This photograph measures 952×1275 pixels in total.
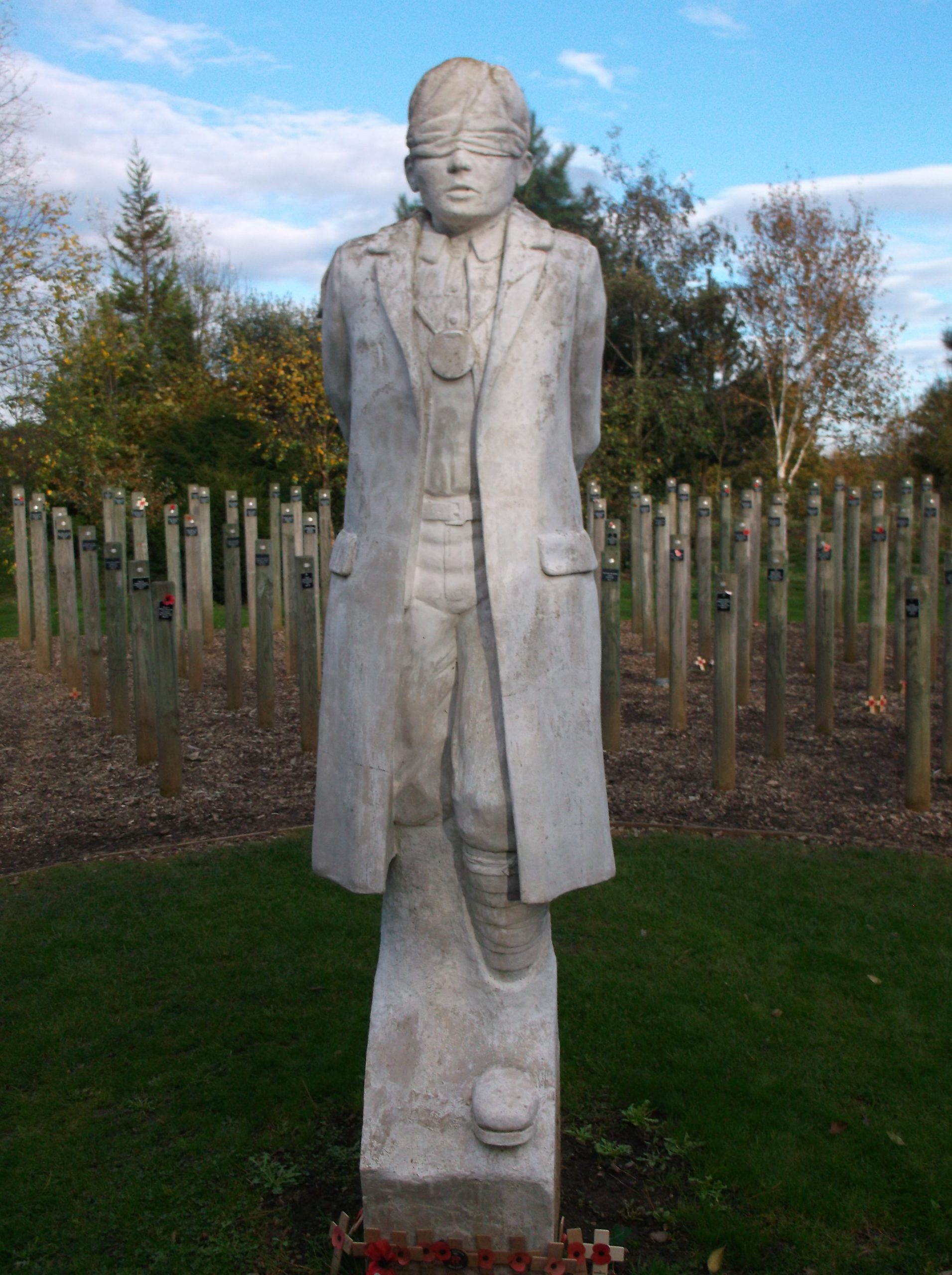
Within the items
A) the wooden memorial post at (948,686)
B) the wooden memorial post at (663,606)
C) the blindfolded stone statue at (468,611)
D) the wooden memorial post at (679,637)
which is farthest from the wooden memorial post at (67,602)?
the blindfolded stone statue at (468,611)

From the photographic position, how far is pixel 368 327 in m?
3.18

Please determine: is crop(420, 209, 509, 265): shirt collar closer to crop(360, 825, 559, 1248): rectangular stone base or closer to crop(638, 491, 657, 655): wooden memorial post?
crop(360, 825, 559, 1248): rectangular stone base

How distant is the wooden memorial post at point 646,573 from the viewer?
42.0ft

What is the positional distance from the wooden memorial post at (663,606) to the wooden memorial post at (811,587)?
4.30 feet

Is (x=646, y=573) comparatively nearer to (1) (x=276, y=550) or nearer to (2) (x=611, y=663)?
(1) (x=276, y=550)

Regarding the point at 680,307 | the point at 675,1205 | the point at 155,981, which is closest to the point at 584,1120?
the point at 675,1205

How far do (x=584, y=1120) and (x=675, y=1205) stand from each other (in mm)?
494

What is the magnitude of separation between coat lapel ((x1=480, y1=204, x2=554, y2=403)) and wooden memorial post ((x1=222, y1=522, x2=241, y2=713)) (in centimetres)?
692

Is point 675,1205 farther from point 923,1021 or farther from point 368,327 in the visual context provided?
point 368,327

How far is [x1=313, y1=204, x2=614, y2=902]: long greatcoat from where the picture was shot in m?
3.10

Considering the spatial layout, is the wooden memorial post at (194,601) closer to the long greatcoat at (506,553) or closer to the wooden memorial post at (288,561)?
the wooden memorial post at (288,561)

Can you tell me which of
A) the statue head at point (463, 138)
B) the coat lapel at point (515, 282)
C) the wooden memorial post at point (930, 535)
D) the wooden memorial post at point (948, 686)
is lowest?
the wooden memorial post at point (948, 686)

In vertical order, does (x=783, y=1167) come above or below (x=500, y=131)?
below

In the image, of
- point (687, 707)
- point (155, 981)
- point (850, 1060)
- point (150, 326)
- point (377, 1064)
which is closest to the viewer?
point (377, 1064)
